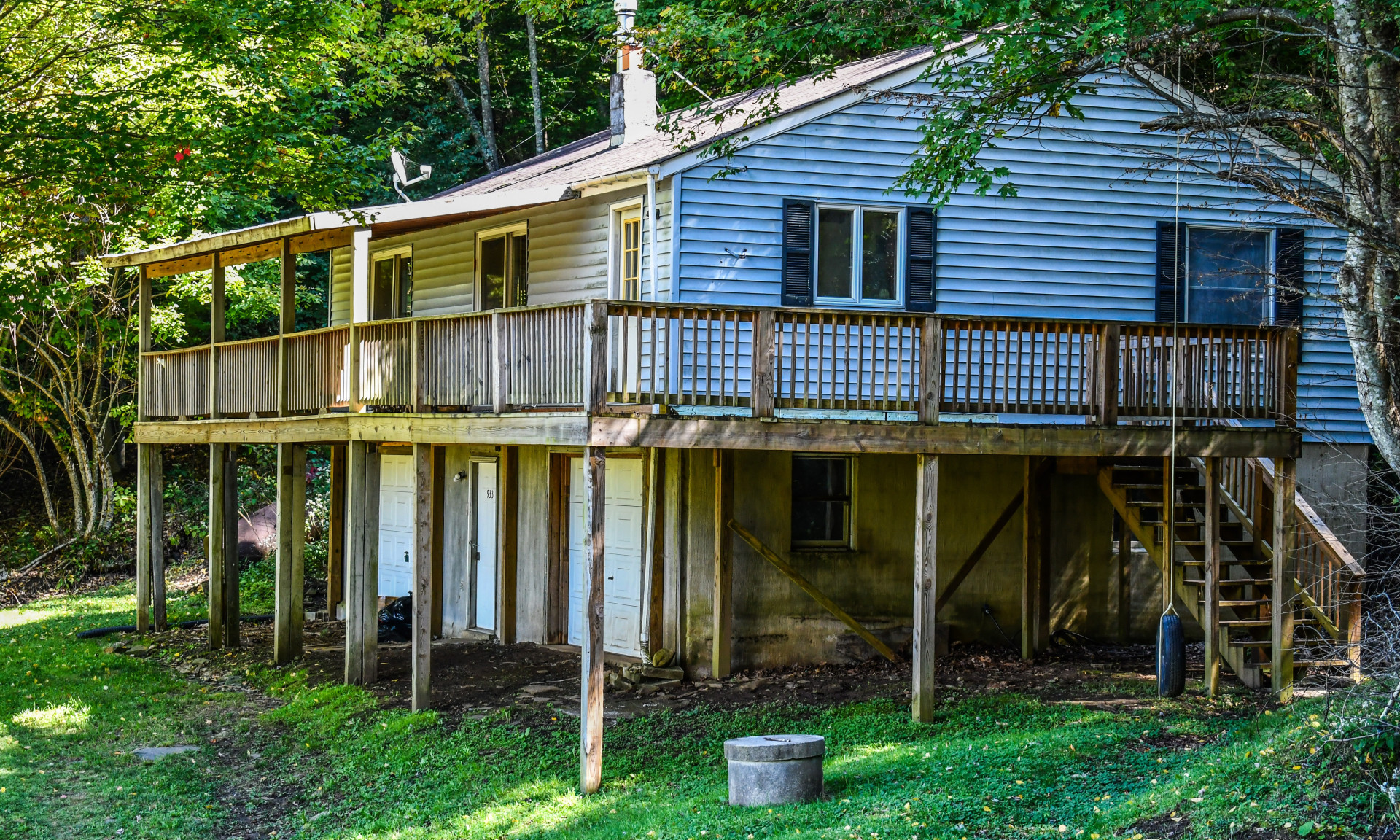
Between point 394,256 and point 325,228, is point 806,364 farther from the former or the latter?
point 394,256

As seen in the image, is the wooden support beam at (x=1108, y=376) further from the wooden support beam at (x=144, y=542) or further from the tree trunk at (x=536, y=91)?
the tree trunk at (x=536, y=91)

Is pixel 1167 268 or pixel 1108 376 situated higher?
pixel 1167 268

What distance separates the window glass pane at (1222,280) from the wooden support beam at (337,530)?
43.8 feet

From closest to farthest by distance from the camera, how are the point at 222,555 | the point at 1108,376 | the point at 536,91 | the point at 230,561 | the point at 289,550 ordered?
the point at 1108,376
the point at 289,550
the point at 222,555
the point at 230,561
the point at 536,91

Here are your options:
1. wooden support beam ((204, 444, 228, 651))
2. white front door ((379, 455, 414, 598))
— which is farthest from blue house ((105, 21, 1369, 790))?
white front door ((379, 455, 414, 598))

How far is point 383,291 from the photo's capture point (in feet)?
68.9

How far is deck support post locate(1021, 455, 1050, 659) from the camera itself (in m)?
15.6

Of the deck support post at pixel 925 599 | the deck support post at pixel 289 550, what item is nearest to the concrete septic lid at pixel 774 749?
the deck support post at pixel 925 599

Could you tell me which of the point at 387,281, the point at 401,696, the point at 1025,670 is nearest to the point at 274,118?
the point at 387,281

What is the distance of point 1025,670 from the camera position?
47.7ft

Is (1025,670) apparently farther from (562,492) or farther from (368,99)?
(368,99)

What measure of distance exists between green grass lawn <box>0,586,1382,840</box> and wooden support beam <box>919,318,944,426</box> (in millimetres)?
2984

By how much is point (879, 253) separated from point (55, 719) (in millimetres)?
10925

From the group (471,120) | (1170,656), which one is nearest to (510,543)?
(1170,656)
